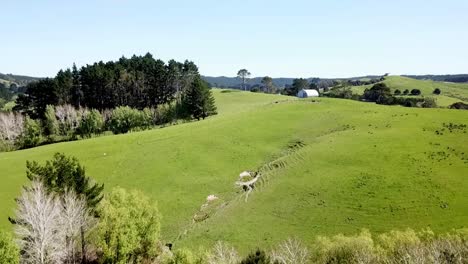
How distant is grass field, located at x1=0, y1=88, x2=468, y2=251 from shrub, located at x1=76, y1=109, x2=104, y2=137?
27.1 meters

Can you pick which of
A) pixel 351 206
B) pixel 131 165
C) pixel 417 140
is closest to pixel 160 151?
pixel 131 165

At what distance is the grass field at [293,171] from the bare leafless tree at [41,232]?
45.0 ft

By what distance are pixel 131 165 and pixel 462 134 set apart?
6154 centimetres

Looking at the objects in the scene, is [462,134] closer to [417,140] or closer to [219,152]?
[417,140]

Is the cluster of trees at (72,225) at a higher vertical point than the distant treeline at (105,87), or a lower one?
lower

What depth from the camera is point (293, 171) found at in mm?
63625

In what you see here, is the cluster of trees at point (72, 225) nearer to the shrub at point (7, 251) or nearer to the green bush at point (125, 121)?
the shrub at point (7, 251)

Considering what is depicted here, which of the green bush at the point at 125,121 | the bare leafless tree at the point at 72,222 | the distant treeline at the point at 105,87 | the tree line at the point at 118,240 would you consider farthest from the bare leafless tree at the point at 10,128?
the bare leafless tree at the point at 72,222

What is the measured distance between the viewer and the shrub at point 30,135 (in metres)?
98.4

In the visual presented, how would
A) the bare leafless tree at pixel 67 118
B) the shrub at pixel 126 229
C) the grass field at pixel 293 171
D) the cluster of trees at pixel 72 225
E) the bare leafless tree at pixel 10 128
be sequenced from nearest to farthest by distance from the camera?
1. the cluster of trees at pixel 72 225
2. the shrub at pixel 126 229
3. the grass field at pixel 293 171
4. the bare leafless tree at pixel 10 128
5. the bare leafless tree at pixel 67 118

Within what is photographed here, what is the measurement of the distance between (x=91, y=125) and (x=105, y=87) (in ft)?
75.9

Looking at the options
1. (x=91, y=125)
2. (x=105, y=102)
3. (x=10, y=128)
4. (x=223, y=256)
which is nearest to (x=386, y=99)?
(x=105, y=102)

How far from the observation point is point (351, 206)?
51250 millimetres

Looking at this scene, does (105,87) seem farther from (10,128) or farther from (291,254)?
(291,254)
